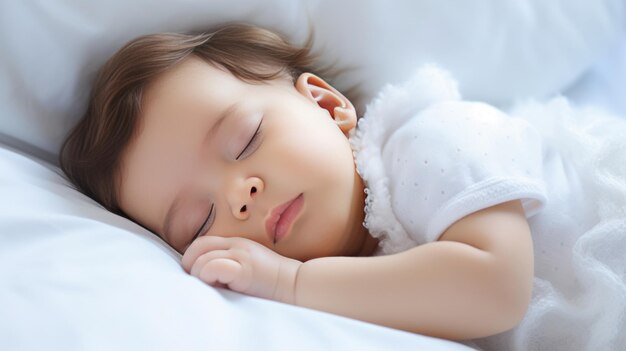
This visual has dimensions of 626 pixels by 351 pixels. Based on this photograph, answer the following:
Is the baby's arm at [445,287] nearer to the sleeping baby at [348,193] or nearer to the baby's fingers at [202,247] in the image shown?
the sleeping baby at [348,193]

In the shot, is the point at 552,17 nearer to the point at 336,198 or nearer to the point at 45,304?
the point at 336,198

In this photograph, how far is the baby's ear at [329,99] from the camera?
1193 mm

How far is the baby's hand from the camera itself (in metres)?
Result: 0.92

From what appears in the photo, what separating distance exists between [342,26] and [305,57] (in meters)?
0.09

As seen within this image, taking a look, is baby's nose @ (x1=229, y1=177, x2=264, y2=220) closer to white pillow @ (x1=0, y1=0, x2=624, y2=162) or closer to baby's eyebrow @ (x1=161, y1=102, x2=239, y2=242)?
baby's eyebrow @ (x1=161, y1=102, x2=239, y2=242)

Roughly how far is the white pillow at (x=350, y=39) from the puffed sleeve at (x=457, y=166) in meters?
0.26

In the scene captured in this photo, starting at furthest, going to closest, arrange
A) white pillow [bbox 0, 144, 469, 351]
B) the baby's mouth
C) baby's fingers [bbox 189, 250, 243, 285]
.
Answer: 1. the baby's mouth
2. baby's fingers [bbox 189, 250, 243, 285]
3. white pillow [bbox 0, 144, 469, 351]

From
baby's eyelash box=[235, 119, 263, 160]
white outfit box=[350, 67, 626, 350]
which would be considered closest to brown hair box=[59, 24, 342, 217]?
baby's eyelash box=[235, 119, 263, 160]

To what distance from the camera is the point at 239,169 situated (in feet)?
3.40

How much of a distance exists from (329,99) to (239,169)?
263 millimetres

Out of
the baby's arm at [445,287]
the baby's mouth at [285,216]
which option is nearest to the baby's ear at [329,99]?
the baby's mouth at [285,216]

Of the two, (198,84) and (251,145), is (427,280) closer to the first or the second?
(251,145)

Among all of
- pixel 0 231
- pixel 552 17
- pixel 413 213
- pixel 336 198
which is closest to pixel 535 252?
pixel 413 213

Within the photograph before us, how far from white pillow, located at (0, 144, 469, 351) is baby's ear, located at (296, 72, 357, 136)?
0.38 metres
